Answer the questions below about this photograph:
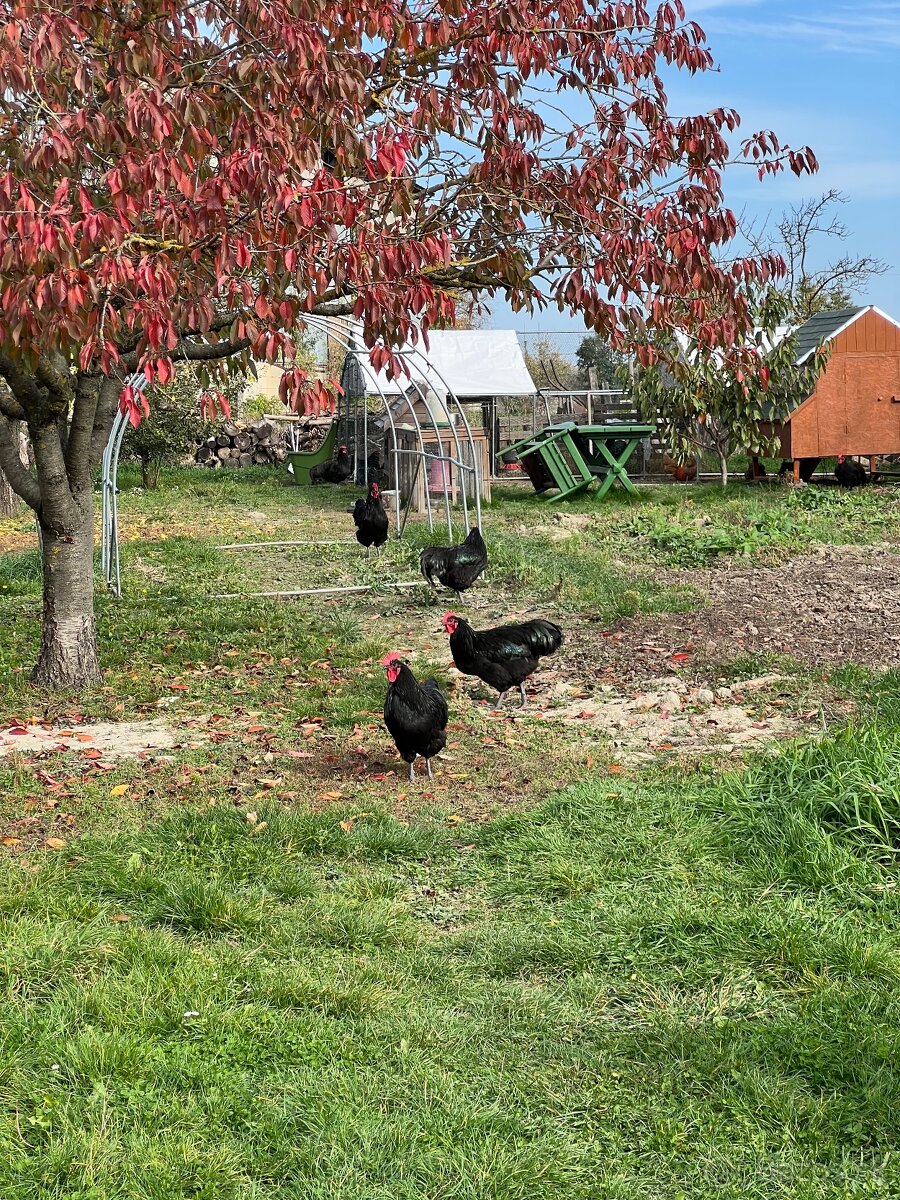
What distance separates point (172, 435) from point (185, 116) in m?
17.6

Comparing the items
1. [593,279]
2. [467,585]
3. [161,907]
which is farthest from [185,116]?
[467,585]

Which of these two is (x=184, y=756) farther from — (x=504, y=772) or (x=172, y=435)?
(x=172, y=435)

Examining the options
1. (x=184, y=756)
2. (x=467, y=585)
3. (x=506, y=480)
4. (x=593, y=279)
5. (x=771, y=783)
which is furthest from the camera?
(x=506, y=480)

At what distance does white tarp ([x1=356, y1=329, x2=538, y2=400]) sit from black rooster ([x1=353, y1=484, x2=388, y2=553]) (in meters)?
7.48

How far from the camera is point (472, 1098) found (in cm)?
313

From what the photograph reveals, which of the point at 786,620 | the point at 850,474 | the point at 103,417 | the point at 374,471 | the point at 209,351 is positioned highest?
the point at 209,351

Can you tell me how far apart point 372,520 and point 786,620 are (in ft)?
18.2

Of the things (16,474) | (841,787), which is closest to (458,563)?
(16,474)

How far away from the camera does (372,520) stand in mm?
13172

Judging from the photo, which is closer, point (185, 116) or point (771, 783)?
point (185, 116)

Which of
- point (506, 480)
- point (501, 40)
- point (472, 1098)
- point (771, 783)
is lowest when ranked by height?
point (472, 1098)

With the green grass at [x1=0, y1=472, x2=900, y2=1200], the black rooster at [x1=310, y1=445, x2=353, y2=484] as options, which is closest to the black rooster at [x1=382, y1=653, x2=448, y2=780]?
the green grass at [x1=0, y1=472, x2=900, y2=1200]

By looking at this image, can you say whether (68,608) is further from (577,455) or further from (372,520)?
(577,455)

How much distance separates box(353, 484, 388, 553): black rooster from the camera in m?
13.2
